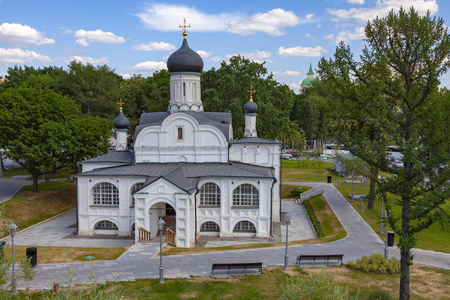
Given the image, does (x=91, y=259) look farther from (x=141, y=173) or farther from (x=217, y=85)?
(x=217, y=85)

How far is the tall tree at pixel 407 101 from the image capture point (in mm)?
14070

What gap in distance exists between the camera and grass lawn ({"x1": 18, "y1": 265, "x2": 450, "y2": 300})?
16.1 meters

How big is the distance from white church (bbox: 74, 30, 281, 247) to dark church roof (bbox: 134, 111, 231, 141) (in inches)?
3.4

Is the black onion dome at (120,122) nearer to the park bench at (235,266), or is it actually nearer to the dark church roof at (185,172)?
the dark church roof at (185,172)

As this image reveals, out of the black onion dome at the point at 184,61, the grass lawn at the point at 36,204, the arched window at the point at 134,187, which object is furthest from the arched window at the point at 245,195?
the grass lawn at the point at 36,204

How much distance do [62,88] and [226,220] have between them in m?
35.8

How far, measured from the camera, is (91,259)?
20.4 m

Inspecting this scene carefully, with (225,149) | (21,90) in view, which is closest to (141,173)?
(225,149)

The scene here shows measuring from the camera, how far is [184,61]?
32.2m

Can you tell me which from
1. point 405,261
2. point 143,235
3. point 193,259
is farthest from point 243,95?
point 405,261

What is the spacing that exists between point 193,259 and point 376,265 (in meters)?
9.48

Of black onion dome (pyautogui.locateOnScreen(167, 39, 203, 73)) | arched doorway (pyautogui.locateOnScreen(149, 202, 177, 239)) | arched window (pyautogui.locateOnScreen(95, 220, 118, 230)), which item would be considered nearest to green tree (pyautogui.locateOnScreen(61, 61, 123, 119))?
black onion dome (pyautogui.locateOnScreen(167, 39, 203, 73))

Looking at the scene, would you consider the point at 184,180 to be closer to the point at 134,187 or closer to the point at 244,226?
the point at 134,187

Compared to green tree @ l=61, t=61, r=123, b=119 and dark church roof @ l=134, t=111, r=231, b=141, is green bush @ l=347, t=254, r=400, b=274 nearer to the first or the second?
dark church roof @ l=134, t=111, r=231, b=141
